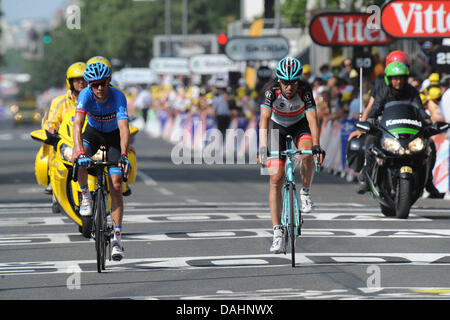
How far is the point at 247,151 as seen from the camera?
35625mm

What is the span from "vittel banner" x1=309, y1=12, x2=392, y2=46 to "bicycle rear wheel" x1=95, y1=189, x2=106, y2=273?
1578 centimetres

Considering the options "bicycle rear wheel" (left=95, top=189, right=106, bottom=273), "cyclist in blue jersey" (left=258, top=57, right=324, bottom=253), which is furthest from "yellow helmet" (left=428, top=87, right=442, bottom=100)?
"bicycle rear wheel" (left=95, top=189, right=106, bottom=273)

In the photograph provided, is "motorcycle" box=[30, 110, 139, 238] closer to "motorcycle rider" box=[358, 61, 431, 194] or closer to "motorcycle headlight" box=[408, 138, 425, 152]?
"motorcycle rider" box=[358, 61, 431, 194]

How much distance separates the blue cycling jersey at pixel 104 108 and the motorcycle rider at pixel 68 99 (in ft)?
8.44

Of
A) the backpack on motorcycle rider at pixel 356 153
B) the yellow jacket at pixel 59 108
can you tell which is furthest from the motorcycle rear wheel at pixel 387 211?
the yellow jacket at pixel 59 108

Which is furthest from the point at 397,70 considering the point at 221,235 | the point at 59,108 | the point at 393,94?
the point at 59,108

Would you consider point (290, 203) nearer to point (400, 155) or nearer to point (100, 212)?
point (100, 212)

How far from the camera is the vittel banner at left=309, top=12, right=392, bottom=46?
26156 mm

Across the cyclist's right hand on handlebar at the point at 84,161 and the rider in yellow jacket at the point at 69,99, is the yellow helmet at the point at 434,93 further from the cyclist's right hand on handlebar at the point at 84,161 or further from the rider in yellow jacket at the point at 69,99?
the cyclist's right hand on handlebar at the point at 84,161

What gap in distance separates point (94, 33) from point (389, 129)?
387 feet

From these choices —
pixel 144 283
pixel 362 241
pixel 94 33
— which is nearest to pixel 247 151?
pixel 362 241

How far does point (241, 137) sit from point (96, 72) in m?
24.9

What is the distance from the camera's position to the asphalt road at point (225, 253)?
31.2 feet

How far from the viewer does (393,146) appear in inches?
592
